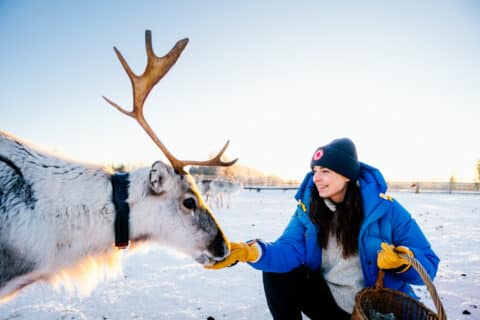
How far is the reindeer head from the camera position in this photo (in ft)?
6.67

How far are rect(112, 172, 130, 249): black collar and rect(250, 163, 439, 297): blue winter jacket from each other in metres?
1.03

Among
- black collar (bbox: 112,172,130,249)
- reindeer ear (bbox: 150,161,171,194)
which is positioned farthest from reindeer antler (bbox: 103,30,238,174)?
black collar (bbox: 112,172,130,249)

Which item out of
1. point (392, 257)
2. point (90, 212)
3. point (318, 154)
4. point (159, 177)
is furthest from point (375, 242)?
point (90, 212)

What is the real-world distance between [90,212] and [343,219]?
1.87 m

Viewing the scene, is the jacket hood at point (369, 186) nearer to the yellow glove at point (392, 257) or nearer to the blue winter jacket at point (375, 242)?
the blue winter jacket at point (375, 242)

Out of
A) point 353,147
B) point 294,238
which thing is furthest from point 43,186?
point 353,147

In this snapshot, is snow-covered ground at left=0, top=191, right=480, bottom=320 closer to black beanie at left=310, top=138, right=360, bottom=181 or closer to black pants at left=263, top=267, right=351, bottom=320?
black pants at left=263, top=267, right=351, bottom=320

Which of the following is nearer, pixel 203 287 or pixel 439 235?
pixel 203 287

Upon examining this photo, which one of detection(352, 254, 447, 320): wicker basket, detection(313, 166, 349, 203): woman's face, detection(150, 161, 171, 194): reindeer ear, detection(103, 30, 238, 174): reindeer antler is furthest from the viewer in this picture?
detection(103, 30, 238, 174): reindeer antler

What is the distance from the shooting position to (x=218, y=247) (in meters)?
2.15

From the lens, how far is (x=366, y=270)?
→ 189cm

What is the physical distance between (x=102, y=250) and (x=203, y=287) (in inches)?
64.2

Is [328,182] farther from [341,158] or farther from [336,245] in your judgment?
[336,245]

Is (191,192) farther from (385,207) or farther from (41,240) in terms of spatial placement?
(385,207)
